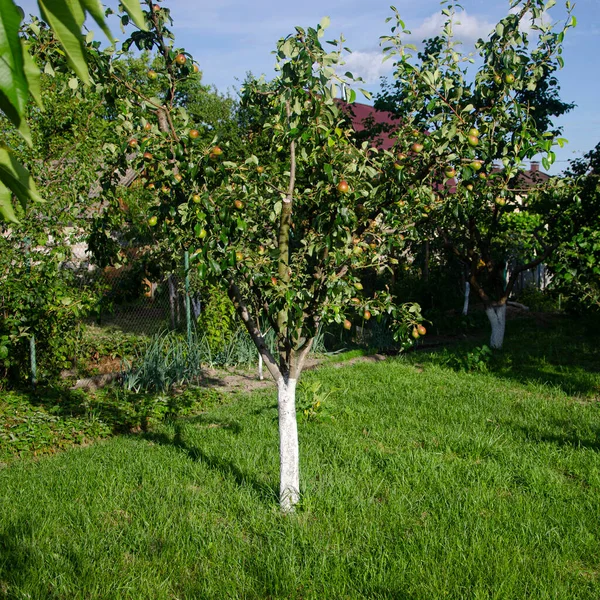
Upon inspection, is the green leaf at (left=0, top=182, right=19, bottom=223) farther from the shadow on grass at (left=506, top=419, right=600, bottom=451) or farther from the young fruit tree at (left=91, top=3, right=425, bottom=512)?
the shadow on grass at (left=506, top=419, right=600, bottom=451)

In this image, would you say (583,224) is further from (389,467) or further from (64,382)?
(64,382)

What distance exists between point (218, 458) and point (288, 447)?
1.09m

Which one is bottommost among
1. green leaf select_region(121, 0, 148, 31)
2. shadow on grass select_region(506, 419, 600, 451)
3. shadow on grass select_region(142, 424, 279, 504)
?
shadow on grass select_region(142, 424, 279, 504)

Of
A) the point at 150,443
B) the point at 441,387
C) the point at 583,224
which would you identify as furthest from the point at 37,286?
the point at 583,224

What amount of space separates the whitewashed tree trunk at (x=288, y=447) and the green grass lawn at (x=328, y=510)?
0.10m

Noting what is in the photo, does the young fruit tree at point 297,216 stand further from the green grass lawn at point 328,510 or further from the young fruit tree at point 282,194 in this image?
the green grass lawn at point 328,510

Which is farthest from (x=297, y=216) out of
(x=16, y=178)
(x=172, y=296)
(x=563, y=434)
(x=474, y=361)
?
(x=172, y=296)

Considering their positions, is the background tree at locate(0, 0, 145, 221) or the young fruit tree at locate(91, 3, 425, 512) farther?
the young fruit tree at locate(91, 3, 425, 512)

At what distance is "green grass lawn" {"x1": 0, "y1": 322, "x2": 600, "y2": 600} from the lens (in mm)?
2807

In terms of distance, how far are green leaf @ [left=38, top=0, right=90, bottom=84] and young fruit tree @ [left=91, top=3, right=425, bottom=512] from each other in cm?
188

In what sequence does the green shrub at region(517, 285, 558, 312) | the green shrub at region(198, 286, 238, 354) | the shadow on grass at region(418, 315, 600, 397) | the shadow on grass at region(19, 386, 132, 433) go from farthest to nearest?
the green shrub at region(517, 285, 558, 312) → the green shrub at region(198, 286, 238, 354) → the shadow on grass at region(418, 315, 600, 397) → the shadow on grass at region(19, 386, 132, 433)

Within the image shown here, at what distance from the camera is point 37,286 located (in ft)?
19.6

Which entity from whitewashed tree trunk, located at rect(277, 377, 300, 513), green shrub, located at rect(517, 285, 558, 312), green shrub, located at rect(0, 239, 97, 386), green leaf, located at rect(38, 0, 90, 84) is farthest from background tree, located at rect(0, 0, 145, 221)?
green shrub, located at rect(517, 285, 558, 312)

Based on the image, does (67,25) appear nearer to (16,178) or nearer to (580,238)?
(16,178)
